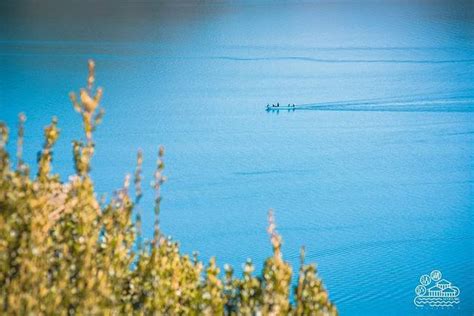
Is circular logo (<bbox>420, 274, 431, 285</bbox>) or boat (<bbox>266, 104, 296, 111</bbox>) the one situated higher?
boat (<bbox>266, 104, 296, 111</bbox>)

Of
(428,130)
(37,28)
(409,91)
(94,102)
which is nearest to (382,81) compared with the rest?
(409,91)

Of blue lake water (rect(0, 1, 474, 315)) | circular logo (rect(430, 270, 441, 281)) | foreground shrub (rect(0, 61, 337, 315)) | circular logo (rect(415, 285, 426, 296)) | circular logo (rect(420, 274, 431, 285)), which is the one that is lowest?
foreground shrub (rect(0, 61, 337, 315))

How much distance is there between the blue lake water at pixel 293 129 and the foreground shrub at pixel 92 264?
525cm

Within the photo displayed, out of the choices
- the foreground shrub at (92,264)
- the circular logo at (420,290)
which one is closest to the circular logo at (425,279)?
the circular logo at (420,290)

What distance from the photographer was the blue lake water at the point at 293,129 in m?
9.05

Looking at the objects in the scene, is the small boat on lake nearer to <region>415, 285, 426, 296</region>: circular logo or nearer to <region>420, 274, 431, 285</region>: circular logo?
<region>420, 274, 431, 285</region>: circular logo

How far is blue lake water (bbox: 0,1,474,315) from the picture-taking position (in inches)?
356

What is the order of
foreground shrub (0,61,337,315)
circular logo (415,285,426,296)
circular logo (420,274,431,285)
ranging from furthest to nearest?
circular logo (420,274,431,285) → circular logo (415,285,426,296) → foreground shrub (0,61,337,315)

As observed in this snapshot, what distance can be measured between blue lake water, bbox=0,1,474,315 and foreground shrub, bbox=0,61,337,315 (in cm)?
525

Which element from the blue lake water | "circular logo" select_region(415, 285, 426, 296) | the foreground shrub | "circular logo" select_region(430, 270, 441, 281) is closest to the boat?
the blue lake water

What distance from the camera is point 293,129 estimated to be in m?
12.6

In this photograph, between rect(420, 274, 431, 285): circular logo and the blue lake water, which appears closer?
rect(420, 274, 431, 285): circular logo

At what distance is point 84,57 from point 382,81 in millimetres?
5242

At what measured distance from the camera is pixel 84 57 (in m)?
16.7
